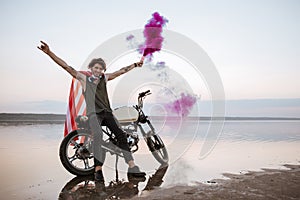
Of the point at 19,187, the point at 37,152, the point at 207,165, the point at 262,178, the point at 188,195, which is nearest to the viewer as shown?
the point at 188,195

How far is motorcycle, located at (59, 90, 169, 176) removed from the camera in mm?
4921

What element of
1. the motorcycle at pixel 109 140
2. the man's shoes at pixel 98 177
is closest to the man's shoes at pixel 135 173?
the motorcycle at pixel 109 140

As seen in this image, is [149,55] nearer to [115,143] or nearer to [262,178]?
[115,143]

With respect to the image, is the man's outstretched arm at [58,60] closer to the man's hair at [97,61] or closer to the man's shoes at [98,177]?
the man's hair at [97,61]

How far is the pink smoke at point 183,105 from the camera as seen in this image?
24.0 ft

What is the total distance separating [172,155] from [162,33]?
9.82 ft

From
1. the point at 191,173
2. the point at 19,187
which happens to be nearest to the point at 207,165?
the point at 191,173

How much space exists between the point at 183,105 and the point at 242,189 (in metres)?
3.98

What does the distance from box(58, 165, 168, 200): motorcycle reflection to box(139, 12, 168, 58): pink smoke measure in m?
3.04

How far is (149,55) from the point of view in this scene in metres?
6.36

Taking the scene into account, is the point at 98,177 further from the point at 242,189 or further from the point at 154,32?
the point at 154,32

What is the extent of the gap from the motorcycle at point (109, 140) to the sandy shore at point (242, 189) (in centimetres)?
145

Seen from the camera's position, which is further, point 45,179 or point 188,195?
point 45,179

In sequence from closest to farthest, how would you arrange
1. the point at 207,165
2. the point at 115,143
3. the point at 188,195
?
1. the point at 188,195
2. the point at 115,143
3. the point at 207,165
